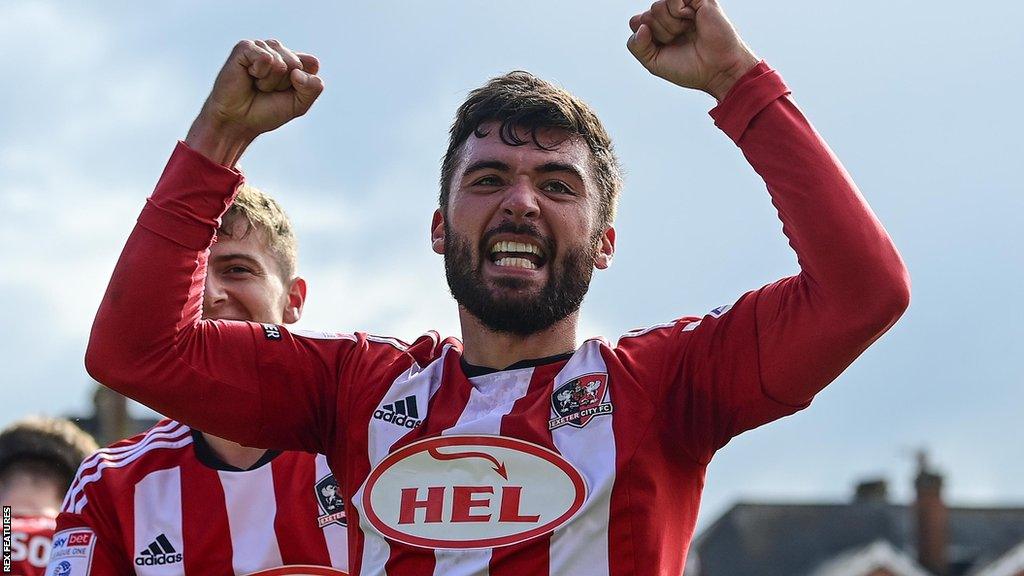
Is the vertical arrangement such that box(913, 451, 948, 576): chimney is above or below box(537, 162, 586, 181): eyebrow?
above

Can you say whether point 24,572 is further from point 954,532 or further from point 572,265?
point 954,532

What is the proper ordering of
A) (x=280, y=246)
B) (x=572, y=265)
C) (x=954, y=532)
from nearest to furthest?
1. (x=572, y=265)
2. (x=280, y=246)
3. (x=954, y=532)

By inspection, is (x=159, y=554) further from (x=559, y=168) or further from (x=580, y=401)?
(x=559, y=168)

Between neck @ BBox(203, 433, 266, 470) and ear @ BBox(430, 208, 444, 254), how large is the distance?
124 cm

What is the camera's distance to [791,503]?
116 ft

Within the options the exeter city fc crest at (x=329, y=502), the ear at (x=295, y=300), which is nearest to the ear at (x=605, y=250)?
the exeter city fc crest at (x=329, y=502)

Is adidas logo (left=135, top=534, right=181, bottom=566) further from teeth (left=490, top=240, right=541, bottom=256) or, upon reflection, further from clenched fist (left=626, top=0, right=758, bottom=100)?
clenched fist (left=626, top=0, right=758, bottom=100)

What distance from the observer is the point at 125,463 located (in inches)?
208

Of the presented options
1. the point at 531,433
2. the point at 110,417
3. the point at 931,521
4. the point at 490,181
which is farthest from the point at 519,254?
the point at 931,521

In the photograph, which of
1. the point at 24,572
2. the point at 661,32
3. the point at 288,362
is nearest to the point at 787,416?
the point at 661,32

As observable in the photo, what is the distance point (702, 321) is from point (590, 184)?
0.51 m

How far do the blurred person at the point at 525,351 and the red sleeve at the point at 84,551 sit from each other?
3.93 feet

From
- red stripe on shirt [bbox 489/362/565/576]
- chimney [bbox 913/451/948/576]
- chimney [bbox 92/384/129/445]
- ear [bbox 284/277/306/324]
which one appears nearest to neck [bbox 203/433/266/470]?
ear [bbox 284/277/306/324]

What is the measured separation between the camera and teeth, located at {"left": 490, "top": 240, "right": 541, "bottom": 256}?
13.1 ft
